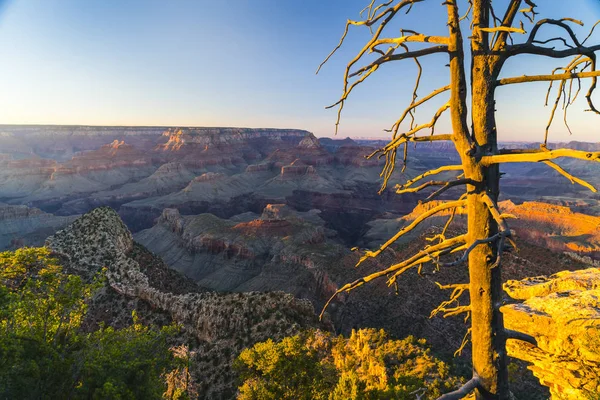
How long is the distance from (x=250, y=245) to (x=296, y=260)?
55.7 feet

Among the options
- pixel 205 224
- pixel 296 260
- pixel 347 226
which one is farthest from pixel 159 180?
pixel 296 260

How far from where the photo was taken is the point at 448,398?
→ 3316 mm

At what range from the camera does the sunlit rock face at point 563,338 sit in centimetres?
420

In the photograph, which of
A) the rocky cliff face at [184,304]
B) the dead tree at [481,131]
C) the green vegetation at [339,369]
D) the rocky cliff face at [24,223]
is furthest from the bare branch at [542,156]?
the rocky cliff face at [24,223]

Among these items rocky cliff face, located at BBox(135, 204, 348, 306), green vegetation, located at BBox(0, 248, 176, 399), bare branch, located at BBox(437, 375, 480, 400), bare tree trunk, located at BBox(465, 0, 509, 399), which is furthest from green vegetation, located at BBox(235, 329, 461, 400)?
rocky cliff face, located at BBox(135, 204, 348, 306)

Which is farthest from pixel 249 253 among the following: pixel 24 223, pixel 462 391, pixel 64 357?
pixel 24 223

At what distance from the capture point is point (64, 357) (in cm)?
991

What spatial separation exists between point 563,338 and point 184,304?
26.7m

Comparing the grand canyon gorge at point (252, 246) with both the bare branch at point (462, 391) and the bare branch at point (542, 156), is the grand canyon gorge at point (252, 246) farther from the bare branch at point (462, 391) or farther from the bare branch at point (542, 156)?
the bare branch at point (462, 391)

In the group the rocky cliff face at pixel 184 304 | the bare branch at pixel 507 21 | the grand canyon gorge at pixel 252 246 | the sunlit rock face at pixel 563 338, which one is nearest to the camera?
the bare branch at pixel 507 21

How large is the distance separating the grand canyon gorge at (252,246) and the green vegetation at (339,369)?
409 centimetres

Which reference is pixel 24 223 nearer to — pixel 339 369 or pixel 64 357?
pixel 64 357

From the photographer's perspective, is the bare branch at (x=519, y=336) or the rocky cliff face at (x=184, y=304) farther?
the rocky cliff face at (x=184, y=304)

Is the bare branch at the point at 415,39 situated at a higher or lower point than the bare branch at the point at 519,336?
higher
